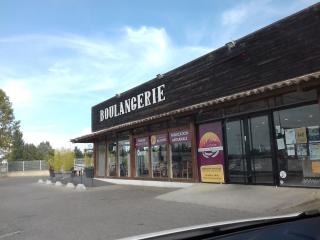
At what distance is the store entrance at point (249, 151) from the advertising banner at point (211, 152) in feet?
1.47

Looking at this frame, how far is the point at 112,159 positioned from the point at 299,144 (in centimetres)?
1459

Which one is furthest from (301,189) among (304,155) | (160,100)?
(160,100)

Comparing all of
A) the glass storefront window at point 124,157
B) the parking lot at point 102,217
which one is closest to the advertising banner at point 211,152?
the parking lot at point 102,217

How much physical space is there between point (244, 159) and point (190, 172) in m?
3.43

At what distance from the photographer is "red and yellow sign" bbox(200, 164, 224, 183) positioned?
1652cm

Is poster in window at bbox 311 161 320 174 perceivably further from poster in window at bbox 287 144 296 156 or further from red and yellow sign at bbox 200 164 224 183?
red and yellow sign at bbox 200 164 224 183

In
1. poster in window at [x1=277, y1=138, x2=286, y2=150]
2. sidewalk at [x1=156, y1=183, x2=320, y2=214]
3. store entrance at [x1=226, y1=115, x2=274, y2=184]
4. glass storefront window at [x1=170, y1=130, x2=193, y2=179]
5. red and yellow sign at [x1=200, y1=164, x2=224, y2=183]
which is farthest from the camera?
glass storefront window at [x1=170, y1=130, x2=193, y2=179]

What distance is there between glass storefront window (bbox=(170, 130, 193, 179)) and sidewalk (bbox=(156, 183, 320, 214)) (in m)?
2.12

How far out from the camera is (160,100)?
2161 cm

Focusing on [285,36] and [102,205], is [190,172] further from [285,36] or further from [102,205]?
[285,36]

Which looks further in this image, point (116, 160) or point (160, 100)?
point (116, 160)

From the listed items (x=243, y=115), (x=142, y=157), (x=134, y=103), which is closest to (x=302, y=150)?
(x=243, y=115)

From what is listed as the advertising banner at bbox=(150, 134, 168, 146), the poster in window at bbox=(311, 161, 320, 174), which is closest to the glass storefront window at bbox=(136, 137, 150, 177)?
the advertising banner at bbox=(150, 134, 168, 146)

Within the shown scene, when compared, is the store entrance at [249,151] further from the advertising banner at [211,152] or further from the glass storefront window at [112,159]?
the glass storefront window at [112,159]
